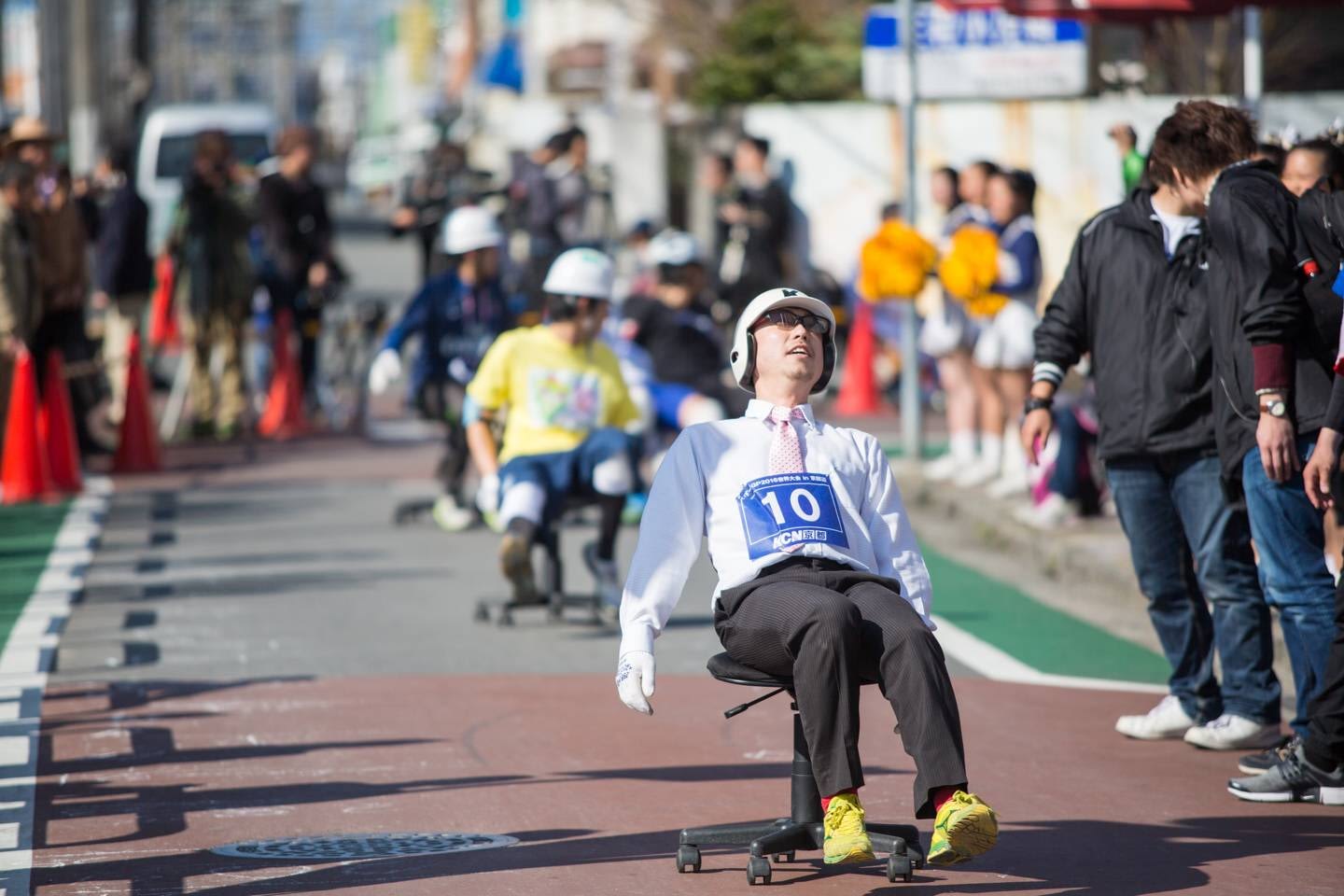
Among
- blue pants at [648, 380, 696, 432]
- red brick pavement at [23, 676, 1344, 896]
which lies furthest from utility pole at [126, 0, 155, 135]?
red brick pavement at [23, 676, 1344, 896]

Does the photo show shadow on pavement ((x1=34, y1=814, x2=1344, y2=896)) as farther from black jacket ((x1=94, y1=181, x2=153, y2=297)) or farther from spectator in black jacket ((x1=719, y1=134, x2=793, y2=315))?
spectator in black jacket ((x1=719, y1=134, x2=793, y2=315))

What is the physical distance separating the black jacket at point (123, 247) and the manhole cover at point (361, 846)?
11.7m

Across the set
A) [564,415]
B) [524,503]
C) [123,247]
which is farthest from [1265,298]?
[123,247]

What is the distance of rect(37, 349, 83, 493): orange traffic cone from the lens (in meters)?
14.9

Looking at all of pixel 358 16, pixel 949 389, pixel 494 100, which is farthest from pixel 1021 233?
pixel 358 16

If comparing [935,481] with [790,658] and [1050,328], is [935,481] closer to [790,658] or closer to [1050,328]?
[1050,328]

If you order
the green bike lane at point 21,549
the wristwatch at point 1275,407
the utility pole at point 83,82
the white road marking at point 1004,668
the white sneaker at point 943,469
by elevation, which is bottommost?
the white road marking at point 1004,668

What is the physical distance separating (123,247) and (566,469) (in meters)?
8.55

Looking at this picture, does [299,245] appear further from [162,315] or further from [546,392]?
[546,392]

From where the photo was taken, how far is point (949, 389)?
1457cm

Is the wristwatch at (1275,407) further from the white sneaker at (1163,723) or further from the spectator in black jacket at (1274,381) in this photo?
the white sneaker at (1163,723)

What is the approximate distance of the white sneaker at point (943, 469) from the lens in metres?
14.4

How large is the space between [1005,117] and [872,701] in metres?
13.4

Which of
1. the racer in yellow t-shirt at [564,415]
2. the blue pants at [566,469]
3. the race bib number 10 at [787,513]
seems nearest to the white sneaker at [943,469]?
the racer in yellow t-shirt at [564,415]
